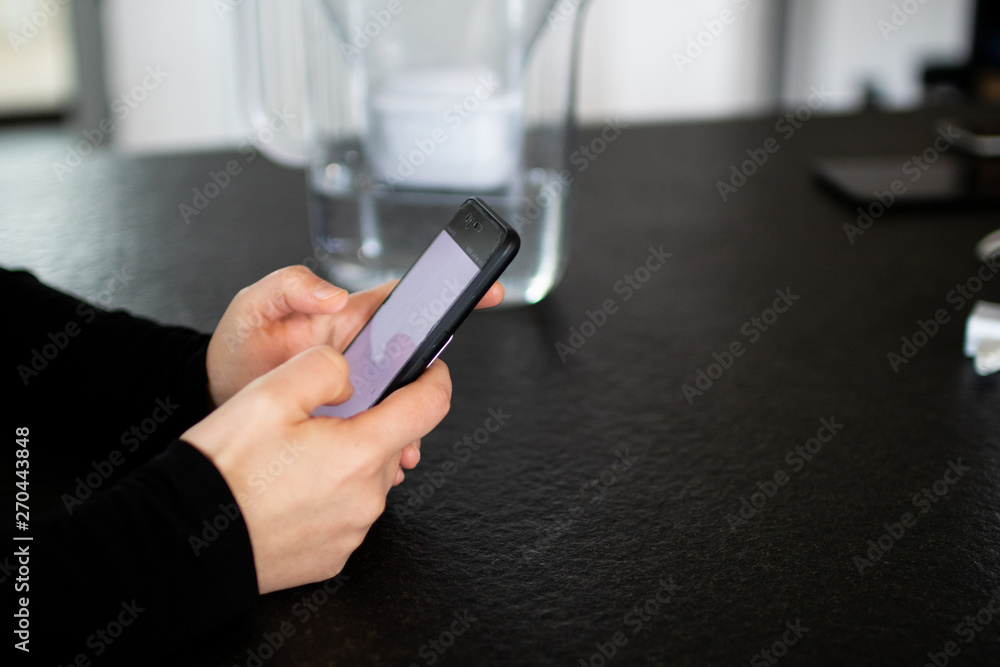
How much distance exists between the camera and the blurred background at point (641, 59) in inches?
103

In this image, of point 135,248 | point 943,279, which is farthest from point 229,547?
point 943,279

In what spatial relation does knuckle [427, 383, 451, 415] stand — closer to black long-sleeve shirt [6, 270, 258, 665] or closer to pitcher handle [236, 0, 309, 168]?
black long-sleeve shirt [6, 270, 258, 665]

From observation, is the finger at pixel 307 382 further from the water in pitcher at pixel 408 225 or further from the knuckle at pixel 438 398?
the water in pitcher at pixel 408 225

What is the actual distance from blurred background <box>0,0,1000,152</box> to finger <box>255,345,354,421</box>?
227 centimetres

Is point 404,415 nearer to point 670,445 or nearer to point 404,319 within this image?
point 404,319

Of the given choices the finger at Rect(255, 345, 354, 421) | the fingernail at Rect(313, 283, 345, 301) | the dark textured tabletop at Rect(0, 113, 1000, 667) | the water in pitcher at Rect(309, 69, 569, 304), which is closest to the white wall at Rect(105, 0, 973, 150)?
the dark textured tabletop at Rect(0, 113, 1000, 667)

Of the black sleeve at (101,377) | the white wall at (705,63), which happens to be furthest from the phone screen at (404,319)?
the white wall at (705,63)

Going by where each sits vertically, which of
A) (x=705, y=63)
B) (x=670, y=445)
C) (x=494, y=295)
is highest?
(x=494, y=295)

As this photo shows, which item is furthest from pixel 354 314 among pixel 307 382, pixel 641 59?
pixel 641 59

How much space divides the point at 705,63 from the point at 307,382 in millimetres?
3262

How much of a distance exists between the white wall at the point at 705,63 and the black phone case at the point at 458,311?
2.45 metres

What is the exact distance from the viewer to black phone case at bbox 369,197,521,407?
0.46 metres

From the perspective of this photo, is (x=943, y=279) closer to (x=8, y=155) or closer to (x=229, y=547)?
(x=229, y=547)

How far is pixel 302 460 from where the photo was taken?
0.40 metres
